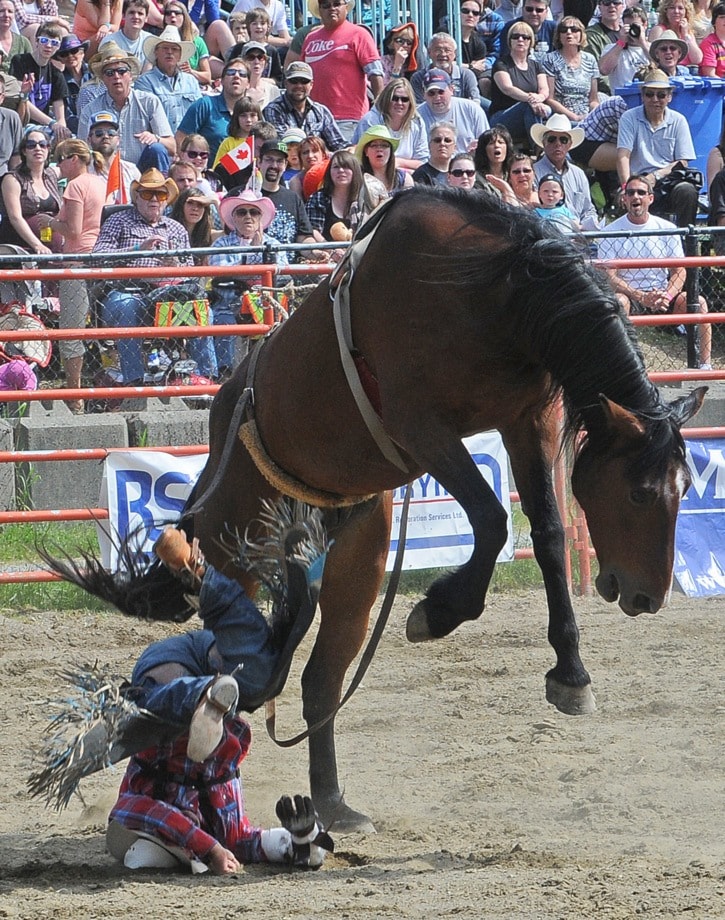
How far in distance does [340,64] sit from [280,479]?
808cm

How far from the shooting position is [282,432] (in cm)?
447

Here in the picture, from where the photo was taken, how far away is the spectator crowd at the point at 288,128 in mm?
8820

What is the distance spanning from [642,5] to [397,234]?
488 inches

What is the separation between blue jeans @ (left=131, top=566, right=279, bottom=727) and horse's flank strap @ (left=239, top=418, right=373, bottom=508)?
72 cm

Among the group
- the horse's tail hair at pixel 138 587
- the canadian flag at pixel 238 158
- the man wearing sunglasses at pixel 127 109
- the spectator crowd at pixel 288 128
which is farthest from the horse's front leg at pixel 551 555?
the man wearing sunglasses at pixel 127 109

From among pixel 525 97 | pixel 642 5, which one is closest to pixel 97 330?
Answer: pixel 525 97

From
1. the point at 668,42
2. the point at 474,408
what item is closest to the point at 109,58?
the point at 668,42

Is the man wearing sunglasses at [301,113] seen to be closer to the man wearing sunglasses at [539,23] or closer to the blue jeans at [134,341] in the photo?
the man wearing sunglasses at [539,23]

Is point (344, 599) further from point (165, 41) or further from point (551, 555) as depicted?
point (165, 41)

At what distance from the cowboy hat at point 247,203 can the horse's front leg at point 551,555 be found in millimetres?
5174

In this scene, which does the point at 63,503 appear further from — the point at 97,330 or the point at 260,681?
the point at 260,681

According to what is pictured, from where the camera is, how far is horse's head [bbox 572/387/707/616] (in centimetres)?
367

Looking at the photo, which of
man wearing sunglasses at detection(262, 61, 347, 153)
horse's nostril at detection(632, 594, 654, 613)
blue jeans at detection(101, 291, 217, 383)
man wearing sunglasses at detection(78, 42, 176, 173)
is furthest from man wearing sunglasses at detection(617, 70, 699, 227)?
horse's nostril at detection(632, 594, 654, 613)

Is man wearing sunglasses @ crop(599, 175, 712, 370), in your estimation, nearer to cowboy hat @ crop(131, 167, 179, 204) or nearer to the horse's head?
cowboy hat @ crop(131, 167, 179, 204)
